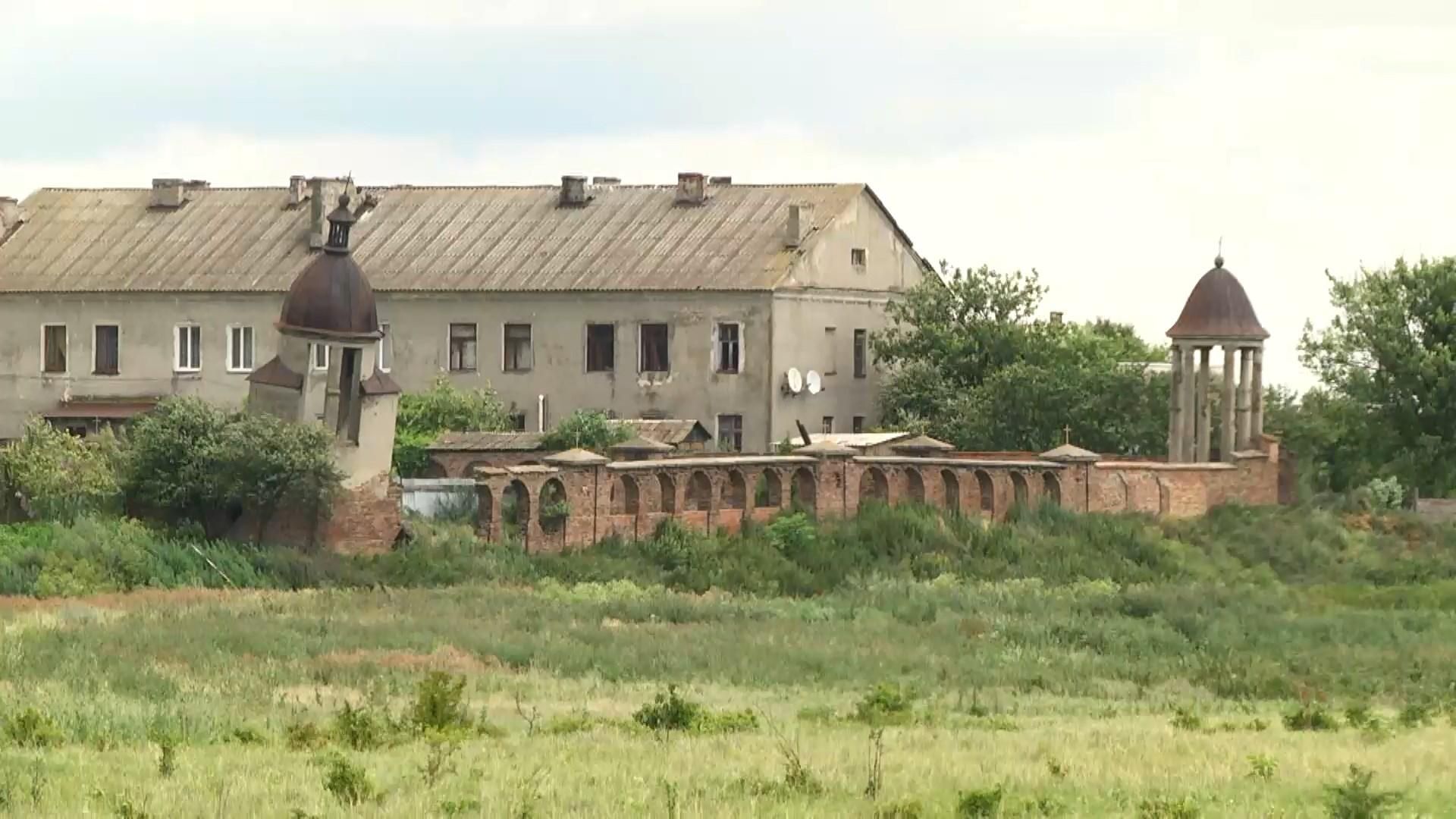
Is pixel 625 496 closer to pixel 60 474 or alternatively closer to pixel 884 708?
pixel 60 474

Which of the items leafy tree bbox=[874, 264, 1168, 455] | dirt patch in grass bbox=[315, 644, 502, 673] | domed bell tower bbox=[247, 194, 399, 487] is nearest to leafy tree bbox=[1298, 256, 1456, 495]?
leafy tree bbox=[874, 264, 1168, 455]

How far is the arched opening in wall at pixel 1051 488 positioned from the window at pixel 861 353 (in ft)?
35.9

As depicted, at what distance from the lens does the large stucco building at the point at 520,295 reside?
64.9m

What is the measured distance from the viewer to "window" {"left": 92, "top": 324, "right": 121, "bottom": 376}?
69.2m

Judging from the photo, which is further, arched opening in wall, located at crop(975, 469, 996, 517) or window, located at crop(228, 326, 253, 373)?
window, located at crop(228, 326, 253, 373)

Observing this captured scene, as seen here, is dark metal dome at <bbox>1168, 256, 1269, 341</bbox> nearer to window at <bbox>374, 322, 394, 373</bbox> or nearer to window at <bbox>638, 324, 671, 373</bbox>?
window at <bbox>638, 324, 671, 373</bbox>

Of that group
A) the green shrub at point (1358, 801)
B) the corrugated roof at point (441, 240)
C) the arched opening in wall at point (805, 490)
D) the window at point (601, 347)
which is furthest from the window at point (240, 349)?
the green shrub at point (1358, 801)

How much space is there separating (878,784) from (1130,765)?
2816 millimetres

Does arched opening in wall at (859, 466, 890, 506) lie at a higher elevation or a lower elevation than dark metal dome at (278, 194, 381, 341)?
lower

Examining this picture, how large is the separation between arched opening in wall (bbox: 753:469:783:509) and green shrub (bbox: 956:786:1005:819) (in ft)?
106

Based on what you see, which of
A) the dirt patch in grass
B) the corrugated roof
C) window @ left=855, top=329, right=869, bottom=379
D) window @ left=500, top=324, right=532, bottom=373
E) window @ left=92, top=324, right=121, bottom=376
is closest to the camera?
the dirt patch in grass

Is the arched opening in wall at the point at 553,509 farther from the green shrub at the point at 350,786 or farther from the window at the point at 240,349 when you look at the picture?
the green shrub at the point at 350,786

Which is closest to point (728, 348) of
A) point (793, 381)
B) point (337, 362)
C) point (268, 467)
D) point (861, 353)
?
point (793, 381)

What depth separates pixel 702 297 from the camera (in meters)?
64.6
